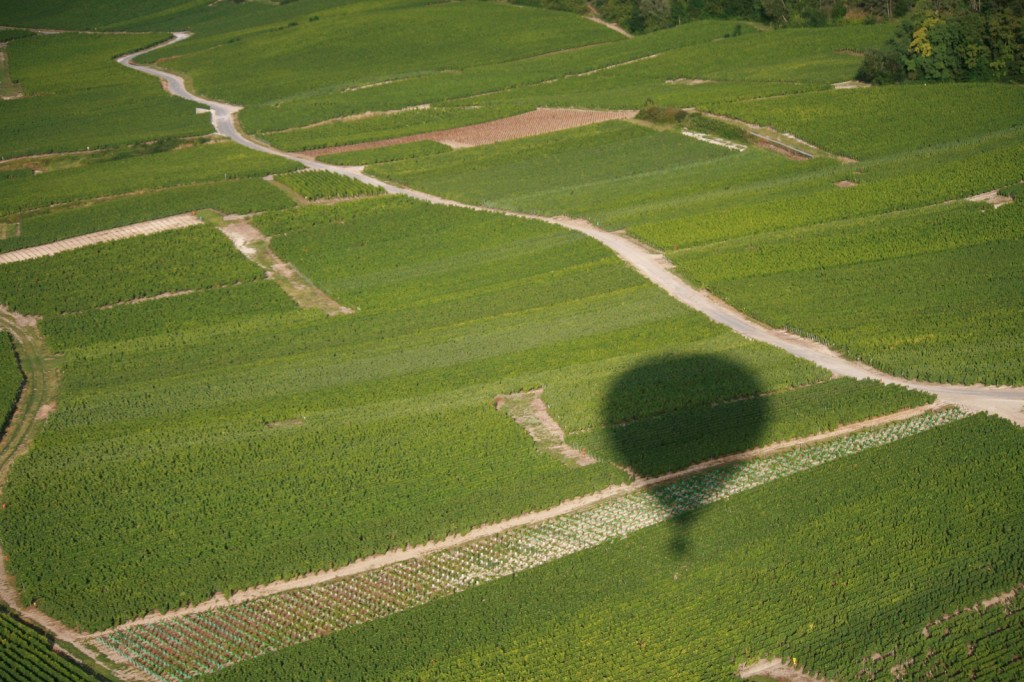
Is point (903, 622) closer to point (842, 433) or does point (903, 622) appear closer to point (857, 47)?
point (842, 433)

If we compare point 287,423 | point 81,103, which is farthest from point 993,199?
point 81,103

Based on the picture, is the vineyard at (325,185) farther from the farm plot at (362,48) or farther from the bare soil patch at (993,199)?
the bare soil patch at (993,199)

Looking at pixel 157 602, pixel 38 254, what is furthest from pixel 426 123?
pixel 157 602

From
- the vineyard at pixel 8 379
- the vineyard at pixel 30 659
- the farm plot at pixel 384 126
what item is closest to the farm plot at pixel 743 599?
the vineyard at pixel 30 659

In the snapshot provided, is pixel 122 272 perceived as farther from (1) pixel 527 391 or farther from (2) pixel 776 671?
(2) pixel 776 671

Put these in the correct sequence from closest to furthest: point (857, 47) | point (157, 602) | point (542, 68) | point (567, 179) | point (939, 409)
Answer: point (157, 602)
point (939, 409)
point (567, 179)
point (857, 47)
point (542, 68)

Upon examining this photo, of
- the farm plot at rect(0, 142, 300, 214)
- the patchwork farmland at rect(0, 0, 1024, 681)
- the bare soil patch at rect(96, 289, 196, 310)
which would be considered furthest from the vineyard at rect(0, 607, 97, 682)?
→ the farm plot at rect(0, 142, 300, 214)
